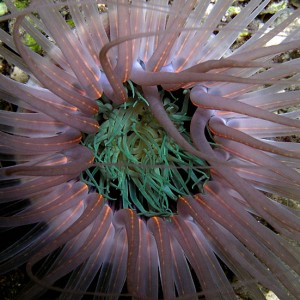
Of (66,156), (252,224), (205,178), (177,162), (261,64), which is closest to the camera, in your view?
(261,64)

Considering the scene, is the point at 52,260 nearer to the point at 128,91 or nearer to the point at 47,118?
the point at 47,118

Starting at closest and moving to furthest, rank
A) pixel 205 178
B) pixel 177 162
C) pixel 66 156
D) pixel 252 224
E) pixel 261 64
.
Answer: pixel 261 64 → pixel 252 224 → pixel 66 156 → pixel 205 178 → pixel 177 162

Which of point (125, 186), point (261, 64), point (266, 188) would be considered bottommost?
point (125, 186)

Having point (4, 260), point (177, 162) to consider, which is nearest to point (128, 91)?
point (177, 162)

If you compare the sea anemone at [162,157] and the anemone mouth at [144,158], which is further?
the anemone mouth at [144,158]

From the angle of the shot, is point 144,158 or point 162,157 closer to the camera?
point 162,157
